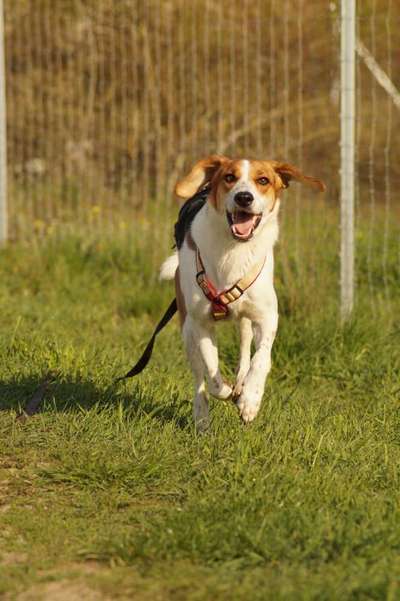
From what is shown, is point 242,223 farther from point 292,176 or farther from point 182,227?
point 182,227

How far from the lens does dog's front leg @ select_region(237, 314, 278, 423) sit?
171 inches

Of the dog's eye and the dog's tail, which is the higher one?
the dog's eye

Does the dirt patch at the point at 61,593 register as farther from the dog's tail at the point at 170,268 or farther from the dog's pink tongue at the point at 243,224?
the dog's tail at the point at 170,268

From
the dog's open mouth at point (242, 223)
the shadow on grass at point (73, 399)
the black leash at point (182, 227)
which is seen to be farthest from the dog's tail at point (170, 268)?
the dog's open mouth at point (242, 223)

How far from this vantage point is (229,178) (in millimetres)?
4359

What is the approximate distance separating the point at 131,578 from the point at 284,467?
3.21 feet

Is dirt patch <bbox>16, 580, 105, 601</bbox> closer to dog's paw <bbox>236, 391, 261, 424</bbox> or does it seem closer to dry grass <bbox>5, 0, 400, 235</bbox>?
dog's paw <bbox>236, 391, 261, 424</bbox>

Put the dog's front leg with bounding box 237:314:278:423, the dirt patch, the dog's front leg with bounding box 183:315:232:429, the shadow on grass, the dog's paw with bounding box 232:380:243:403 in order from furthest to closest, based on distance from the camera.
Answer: the shadow on grass → the dog's paw with bounding box 232:380:243:403 → the dog's front leg with bounding box 183:315:232:429 → the dog's front leg with bounding box 237:314:278:423 → the dirt patch

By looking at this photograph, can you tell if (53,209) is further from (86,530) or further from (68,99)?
(86,530)

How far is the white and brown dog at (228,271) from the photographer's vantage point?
4.36 metres

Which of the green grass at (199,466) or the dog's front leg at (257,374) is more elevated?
the dog's front leg at (257,374)

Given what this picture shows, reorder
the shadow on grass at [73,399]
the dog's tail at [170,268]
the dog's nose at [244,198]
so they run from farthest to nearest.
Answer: the dog's tail at [170,268]
the shadow on grass at [73,399]
the dog's nose at [244,198]

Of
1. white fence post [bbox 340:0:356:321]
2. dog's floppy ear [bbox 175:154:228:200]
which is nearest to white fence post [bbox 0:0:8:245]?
white fence post [bbox 340:0:356:321]

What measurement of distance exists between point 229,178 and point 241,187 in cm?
11
